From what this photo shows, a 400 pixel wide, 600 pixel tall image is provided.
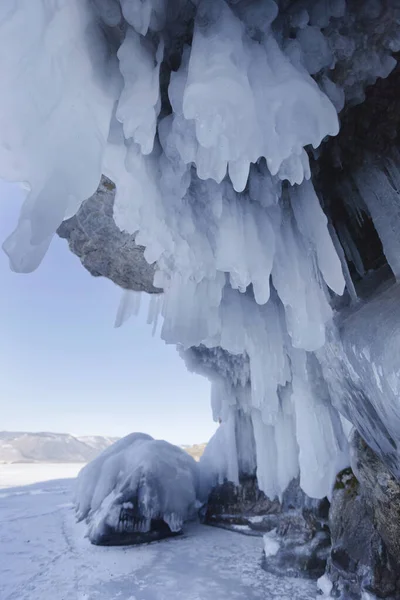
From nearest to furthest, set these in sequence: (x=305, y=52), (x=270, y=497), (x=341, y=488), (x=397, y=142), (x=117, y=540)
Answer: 1. (x=305, y=52)
2. (x=397, y=142)
3. (x=341, y=488)
4. (x=117, y=540)
5. (x=270, y=497)

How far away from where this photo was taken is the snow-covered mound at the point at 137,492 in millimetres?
6941

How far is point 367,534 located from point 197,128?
4362mm

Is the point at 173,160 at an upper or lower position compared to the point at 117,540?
upper

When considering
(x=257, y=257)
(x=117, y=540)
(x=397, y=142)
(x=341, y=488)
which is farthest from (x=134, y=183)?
(x=117, y=540)

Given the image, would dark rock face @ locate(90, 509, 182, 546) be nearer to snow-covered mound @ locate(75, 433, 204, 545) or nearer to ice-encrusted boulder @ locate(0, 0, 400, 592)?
snow-covered mound @ locate(75, 433, 204, 545)

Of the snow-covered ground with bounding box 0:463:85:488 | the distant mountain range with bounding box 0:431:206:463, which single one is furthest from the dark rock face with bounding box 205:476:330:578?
the distant mountain range with bounding box 0:431:206:463

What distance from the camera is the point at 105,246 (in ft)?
20.3

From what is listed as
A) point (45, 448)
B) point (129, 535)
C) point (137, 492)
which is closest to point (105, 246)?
point (137, 492)

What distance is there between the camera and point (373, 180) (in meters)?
3.29

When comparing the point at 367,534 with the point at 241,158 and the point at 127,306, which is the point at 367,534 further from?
the point at 127,306

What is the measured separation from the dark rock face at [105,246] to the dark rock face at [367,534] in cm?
424

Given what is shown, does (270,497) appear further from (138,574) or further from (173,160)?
(173,160)

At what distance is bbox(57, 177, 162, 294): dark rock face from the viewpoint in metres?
5.28

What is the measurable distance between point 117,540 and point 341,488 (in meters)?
4.39
